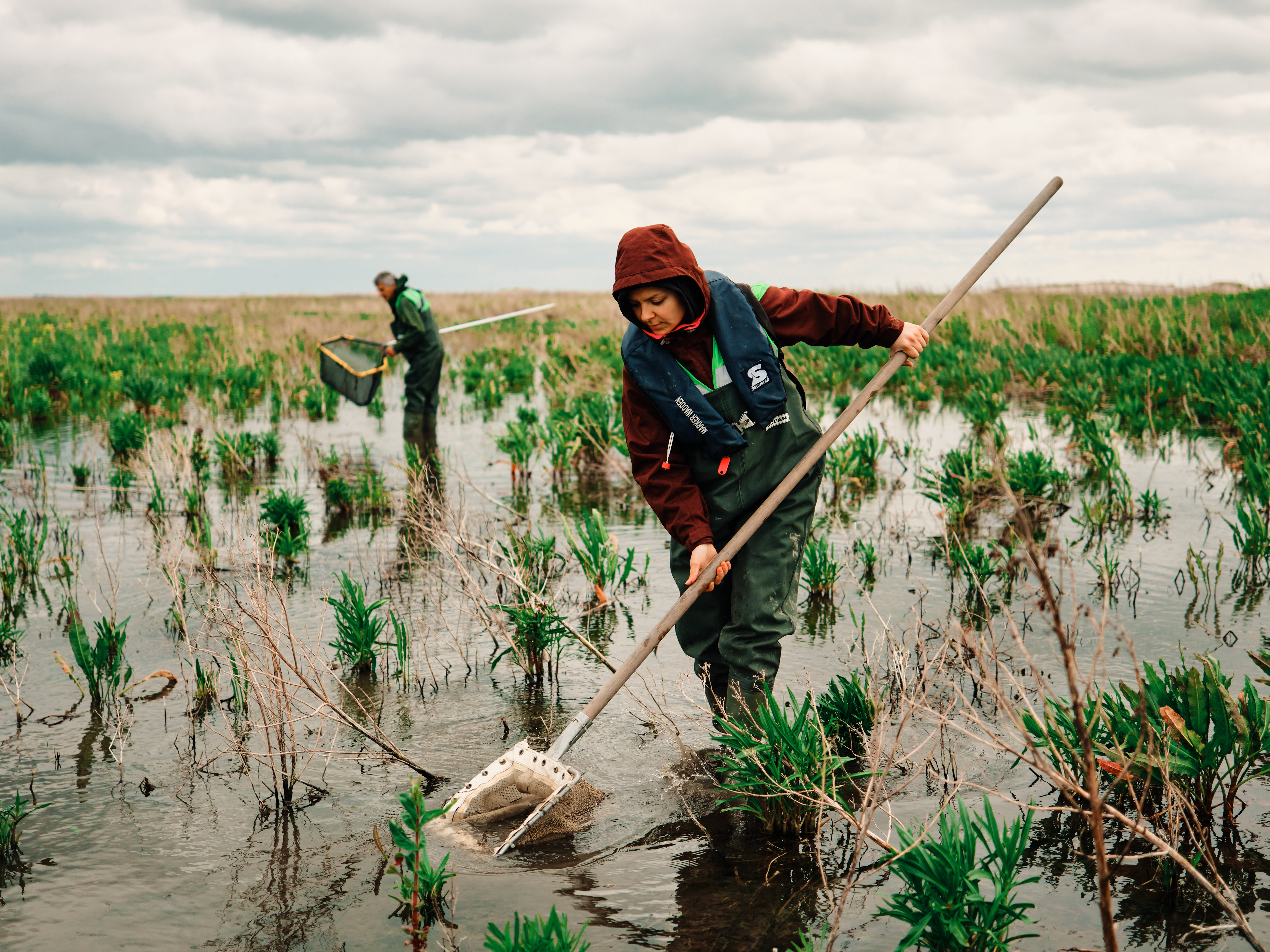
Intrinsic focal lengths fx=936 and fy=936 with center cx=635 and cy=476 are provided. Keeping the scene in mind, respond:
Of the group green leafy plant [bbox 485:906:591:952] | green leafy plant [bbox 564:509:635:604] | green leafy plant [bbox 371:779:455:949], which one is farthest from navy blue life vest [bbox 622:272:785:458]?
green leafy plant [bbox 564:509:635:604]

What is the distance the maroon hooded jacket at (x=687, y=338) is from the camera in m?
3.12

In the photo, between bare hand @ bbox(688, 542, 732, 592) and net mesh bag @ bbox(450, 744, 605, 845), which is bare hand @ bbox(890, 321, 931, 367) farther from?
net mesh bag @ bbox(450, 744, 605, 845)

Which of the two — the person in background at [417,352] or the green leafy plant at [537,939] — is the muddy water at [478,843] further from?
the person in background at [417,352]

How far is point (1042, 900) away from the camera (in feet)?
8.55

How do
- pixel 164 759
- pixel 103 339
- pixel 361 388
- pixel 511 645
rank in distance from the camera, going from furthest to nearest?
pixel 103 339, pixel 361 388, pixel 511 645, pixel 164 759

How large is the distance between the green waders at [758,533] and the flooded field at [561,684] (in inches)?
10.8

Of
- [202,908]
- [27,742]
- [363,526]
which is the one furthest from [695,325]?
[363,526]

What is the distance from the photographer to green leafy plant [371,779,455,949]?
233 cm

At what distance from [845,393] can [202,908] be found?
11.7 metres

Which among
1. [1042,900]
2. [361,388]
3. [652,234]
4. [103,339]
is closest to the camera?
[1042,900]

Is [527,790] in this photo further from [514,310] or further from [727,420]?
[514,310]

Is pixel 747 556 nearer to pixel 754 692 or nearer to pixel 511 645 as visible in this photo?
pixel 754 692

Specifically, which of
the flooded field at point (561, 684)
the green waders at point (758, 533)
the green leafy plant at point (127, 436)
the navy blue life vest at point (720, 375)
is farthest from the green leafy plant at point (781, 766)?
the green leafy plant at point (127, 436)

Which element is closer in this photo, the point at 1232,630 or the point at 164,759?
the point at 164,759
